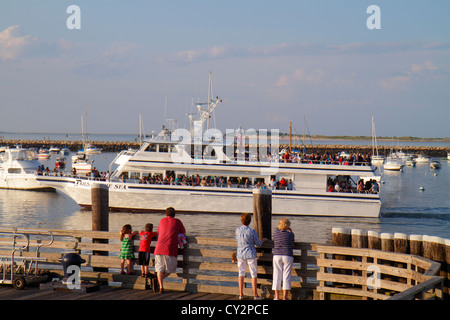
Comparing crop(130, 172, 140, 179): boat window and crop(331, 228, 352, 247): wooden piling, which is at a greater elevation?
crop(130, 172, 140, 179): boat window

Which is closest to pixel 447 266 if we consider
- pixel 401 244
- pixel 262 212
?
pixel 401 244

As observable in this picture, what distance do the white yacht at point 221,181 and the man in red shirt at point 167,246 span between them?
22852 mm

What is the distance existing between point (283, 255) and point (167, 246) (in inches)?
82.7

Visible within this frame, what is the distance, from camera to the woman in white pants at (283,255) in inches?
358

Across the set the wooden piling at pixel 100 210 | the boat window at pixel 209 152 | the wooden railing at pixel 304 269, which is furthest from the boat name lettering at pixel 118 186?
the wooden railing at pixel 304 269

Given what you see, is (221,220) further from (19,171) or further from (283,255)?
(19,171)

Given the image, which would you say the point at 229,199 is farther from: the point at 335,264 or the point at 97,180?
the point at 335,264

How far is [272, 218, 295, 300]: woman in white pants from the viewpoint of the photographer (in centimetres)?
910

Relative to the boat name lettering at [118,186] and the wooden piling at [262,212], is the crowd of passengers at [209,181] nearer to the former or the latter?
the boat name lettering at [118,186]

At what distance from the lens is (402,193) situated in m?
52.7

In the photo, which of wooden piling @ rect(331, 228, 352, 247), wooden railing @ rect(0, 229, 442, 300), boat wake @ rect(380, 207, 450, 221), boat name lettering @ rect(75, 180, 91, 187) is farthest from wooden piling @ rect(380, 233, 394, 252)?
boat name lettering @ rect(75, 180, 91, 187)

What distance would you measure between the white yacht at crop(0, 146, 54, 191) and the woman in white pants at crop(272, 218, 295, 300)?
4410 centimetres

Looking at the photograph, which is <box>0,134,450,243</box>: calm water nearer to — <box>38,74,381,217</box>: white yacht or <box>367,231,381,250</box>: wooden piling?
<box>38,74,381,217</box>: white yacht
